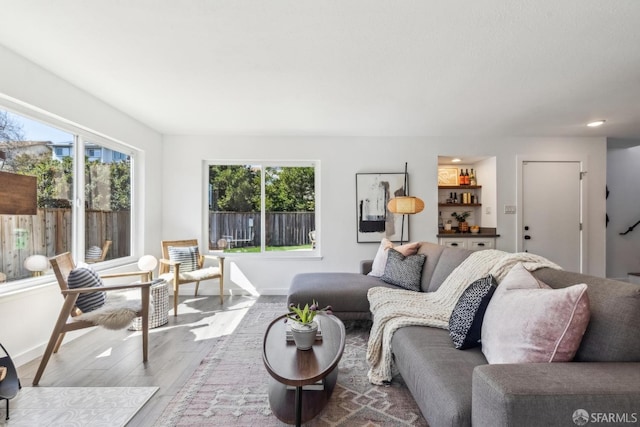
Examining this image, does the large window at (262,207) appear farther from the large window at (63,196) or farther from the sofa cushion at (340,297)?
the sofa cushion at (340,297)

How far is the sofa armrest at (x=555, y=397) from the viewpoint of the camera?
3.18 ft

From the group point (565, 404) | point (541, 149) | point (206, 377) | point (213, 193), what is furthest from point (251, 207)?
point (541, 149)

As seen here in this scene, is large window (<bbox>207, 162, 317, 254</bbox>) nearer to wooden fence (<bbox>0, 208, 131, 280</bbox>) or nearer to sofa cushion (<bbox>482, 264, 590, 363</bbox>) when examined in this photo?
wooden fence (<bbox>0, 208, 131, 280</bbox>)

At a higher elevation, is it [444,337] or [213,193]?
[213,193]

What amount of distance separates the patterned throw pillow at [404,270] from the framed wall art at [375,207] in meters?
1.20

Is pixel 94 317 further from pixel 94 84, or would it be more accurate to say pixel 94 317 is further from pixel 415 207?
pixel 415 207

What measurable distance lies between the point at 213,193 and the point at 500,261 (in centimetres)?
392

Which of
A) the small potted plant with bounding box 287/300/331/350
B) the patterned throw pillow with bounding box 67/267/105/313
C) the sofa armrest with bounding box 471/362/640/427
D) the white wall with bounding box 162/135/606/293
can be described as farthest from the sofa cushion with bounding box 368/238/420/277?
the patterned throw pillow with bounding box 67/267/105/313

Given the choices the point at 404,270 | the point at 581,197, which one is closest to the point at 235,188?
the point at 404,270

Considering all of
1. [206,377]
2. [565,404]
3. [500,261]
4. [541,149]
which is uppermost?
[541,149]

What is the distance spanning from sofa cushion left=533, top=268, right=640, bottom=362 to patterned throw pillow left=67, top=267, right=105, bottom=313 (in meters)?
3.11

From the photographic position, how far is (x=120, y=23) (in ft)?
6.16

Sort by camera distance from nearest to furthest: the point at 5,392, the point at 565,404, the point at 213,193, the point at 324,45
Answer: the point at 565,404
the point at 5,392
the point at 324,45
the point at 213,193

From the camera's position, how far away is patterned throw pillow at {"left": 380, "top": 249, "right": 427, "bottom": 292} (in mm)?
2992
